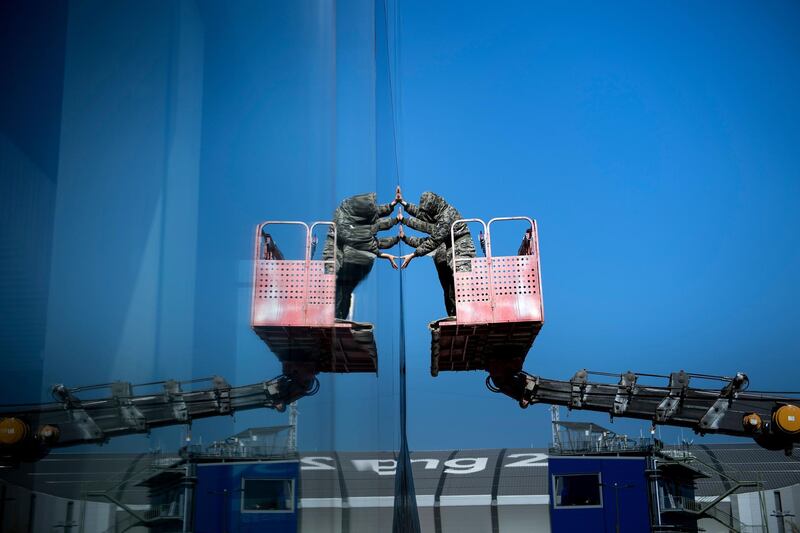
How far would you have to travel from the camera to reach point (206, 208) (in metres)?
0.32

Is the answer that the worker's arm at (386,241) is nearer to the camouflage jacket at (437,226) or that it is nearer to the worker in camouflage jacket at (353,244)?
the camouflage jacket at (437,226)

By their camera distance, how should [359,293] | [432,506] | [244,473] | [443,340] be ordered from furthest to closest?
1. [432,506]
2. [443,340]
3. [359,293]
4. [244,473]

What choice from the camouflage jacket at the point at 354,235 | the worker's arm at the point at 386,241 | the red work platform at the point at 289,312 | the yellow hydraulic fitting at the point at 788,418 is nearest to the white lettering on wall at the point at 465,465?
the yellow hydraulic fitting at the point at 788,418

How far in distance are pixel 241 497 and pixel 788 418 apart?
9491 millimetres

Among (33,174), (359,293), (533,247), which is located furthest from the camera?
(533,247)

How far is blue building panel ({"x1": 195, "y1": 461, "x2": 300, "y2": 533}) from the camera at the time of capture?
0.34 meters

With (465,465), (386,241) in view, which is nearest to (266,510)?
(386,241)

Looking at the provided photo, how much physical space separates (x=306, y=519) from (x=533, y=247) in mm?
6118

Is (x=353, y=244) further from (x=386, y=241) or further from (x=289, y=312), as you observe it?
(x=386, y=241)

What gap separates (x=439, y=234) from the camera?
22.8ft

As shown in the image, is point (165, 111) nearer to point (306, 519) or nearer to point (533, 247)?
point (306, 519)

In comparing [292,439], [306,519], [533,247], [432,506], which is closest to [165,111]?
[292,439]

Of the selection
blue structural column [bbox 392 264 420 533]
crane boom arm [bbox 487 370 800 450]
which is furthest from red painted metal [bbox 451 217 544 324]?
crane boom arm [bbox 487 370 800 450]

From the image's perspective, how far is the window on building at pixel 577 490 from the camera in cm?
1202
